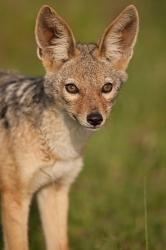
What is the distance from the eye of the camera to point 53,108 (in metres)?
8.31

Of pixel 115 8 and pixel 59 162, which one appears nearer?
pixel 59 162

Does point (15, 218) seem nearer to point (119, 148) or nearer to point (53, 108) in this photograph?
point (53, 108)

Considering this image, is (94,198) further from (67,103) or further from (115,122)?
(67,103)

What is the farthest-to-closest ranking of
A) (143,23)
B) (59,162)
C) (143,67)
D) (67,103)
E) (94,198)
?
(143,23) → (143,67) → (94,198) → (59,162) → (67,103)

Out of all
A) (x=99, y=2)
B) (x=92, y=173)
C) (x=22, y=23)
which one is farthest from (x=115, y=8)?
(x=92, y=173)

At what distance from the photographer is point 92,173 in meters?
11.6

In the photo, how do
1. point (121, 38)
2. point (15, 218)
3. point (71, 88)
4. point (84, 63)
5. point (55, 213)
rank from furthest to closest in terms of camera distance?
point (55, 213), point (15, 218), point (121, 38), point (84, 63), point (71, 88)

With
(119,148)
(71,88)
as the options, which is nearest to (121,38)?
(71,88)

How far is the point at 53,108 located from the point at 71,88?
0.55 metres

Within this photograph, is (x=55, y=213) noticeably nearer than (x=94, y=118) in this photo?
No

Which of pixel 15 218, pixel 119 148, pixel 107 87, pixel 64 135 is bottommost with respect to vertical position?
pixel 119 148

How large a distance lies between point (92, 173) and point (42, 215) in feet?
8.28

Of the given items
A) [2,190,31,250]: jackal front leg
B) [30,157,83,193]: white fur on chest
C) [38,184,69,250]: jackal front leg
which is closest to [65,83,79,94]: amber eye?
[30,157,83,193]: white fur on chest

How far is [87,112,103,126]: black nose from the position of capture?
7539 mm
